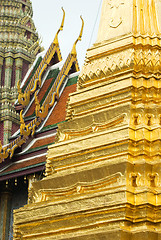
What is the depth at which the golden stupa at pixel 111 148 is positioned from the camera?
24.2 ft

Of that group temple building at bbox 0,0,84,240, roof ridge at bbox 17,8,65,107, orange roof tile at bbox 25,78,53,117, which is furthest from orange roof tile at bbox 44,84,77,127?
roof ridge at bbox 17,8,65,107

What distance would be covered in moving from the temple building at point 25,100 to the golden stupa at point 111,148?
473cm

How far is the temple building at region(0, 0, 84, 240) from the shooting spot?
14336 millimetres

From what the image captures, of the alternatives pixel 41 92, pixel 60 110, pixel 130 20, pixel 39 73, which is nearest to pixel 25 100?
pixel 41 92

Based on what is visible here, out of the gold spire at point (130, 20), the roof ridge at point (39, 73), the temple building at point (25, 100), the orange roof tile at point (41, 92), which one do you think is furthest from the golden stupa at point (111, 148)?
the orange roof tile at point (41, 92)

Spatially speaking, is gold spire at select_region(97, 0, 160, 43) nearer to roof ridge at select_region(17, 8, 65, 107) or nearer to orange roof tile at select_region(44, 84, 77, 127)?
orange roof tile at select_region(44, 84, 77, 127)

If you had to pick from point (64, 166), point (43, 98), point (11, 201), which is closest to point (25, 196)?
point (11, 201)

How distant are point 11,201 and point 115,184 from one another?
760cm

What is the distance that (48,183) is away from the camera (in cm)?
829

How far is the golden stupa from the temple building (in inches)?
186

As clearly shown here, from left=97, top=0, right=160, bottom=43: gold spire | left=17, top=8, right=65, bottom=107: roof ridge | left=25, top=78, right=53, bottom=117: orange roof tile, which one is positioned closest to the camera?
left=97, top=0, right=160, bottom=43: gold spire

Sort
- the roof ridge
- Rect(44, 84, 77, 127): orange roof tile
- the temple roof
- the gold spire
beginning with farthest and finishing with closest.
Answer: the roof ridge < Rect(44, 84, 77, 127): orange roof tile < the temple roof < the gold spire

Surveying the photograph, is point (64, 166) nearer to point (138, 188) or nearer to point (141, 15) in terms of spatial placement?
point (138, 188)

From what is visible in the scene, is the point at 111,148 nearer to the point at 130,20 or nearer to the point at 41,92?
the point at 130,20
